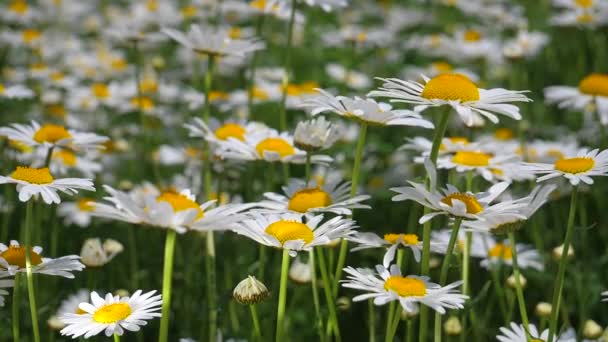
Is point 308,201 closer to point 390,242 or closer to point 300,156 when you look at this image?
point 390,242

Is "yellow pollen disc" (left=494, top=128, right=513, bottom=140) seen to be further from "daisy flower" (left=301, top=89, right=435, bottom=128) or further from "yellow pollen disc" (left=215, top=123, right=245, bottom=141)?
"daisy flower" (left=301, top=89, right=435, bottom=128)

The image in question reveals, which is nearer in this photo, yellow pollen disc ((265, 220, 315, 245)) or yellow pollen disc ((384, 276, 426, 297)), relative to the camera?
yellow pollen disc ((384, 276, 426, 297))

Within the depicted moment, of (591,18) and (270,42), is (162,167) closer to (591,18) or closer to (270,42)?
(270,42)

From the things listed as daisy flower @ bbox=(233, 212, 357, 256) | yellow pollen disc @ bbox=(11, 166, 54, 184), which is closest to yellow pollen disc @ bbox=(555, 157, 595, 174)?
daisy flower @ bbox=(233, 212, 357, 256)

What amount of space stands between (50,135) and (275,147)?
0.74 metres

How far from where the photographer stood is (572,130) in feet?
15.9

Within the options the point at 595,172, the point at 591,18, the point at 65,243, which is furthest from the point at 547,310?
the point at 591,18

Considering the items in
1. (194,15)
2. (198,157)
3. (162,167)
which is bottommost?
(162,167)

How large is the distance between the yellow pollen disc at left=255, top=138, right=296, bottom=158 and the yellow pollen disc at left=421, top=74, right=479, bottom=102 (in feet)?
2.44

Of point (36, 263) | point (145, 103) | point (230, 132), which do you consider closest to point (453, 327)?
point (230, 132)

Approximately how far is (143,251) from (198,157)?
65 centimetres

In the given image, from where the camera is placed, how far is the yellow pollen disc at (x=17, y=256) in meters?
2.15

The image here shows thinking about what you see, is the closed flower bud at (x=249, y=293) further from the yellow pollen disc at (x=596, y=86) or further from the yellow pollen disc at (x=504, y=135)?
the yellow pollen disc at (x=504, y=135)

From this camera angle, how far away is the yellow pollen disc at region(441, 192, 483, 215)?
2.01m
